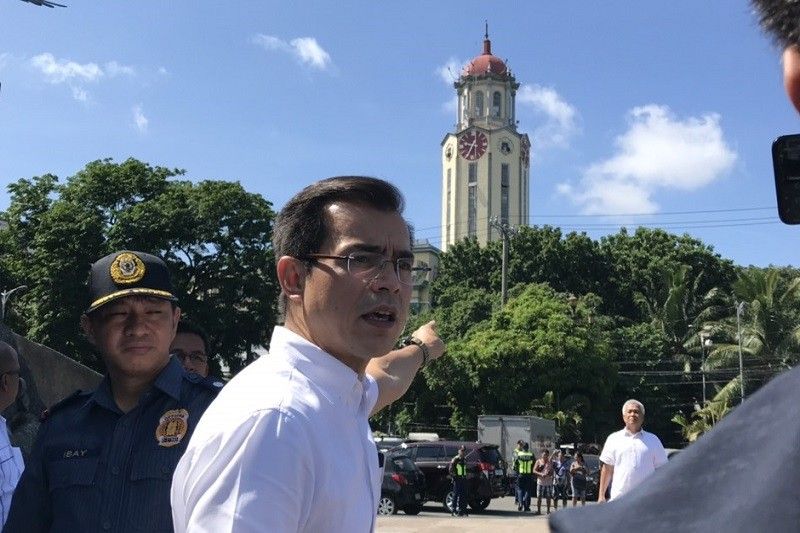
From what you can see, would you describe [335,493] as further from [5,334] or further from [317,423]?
[5,334]

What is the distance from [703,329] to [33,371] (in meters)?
36.4

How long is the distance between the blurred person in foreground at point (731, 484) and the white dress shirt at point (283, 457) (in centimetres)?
101

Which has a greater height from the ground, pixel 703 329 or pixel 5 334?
pixel 703 329

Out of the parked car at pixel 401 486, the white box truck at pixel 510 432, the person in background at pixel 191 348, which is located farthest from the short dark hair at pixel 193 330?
the white box truck at pixel 510 432

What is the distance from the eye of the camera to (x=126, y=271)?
3152 millimetres

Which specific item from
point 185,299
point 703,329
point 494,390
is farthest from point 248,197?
point 703,329

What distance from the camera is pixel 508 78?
95.3m

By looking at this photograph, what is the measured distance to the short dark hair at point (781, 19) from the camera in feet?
3.04

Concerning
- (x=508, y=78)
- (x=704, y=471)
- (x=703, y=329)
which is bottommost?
(x=704, y=471)

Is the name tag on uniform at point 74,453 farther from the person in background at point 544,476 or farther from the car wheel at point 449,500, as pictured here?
the person in background at point 544,476

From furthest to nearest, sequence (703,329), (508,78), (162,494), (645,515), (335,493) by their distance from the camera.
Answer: (508,78), (703,329), (162,494), (335,493), (645,515)

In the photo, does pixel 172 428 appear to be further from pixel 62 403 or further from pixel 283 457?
pixel 283 457

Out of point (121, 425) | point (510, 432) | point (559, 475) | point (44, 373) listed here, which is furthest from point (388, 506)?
point (121, 425)

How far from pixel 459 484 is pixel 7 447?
716 inches
